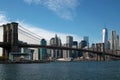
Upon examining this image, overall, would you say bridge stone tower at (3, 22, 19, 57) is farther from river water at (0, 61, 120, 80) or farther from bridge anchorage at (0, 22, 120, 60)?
river water at (0, 61, 120, 80)

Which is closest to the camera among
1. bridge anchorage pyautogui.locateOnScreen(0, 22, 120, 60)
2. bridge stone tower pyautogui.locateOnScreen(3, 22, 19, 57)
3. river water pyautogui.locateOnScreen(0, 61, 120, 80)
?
river water pyautogui.locateOnScreen(0, 61, 120, 80)

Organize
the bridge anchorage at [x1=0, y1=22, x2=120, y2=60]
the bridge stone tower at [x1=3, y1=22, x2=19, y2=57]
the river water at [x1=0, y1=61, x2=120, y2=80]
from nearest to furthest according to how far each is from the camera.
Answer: the river water at [x1=0, y1=61, x2=120, y2=80] < the bridge anchorage at [x1=0, y1=22, x2=120, y2=60] < the bridge stone tower at [x1=3, y1=22, x2=19, y2=57]

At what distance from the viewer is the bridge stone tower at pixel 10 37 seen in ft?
441

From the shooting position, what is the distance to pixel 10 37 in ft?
470

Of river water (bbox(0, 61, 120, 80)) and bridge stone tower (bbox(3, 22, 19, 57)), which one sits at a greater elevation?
bridge stone tower (bbox(3, 22, 19, 57))

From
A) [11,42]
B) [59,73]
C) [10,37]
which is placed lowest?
[59,73]

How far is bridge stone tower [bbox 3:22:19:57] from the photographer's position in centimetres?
13438

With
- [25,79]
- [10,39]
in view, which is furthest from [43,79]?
[10,39]

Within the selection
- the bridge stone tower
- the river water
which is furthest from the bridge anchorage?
the river water

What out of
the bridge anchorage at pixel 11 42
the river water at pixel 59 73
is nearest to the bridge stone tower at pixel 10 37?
the bridge anchorage at pixel 11 42

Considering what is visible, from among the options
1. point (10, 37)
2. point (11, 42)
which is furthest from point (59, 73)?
point (10, 37)

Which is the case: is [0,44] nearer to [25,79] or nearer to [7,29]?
[7,29]

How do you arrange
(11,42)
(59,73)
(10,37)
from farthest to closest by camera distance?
(10,37) < (11,42) < (59,73)

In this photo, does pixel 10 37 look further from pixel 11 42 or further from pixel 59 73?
pixel 59 73
